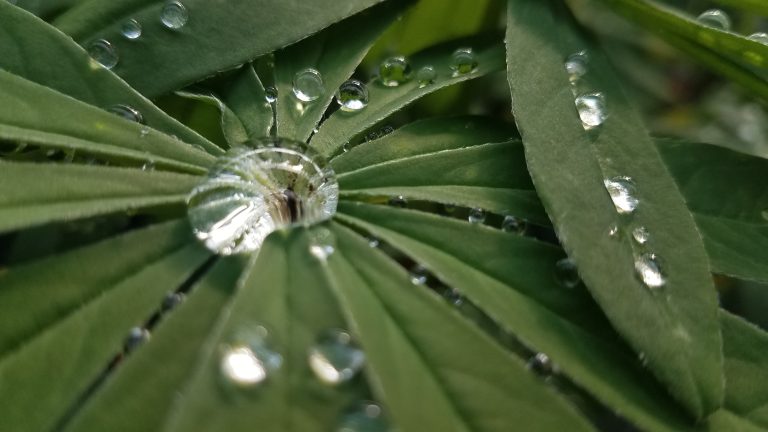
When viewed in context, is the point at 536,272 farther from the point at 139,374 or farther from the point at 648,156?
the point at 139,374

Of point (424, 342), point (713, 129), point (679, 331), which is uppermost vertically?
point (424, 342)

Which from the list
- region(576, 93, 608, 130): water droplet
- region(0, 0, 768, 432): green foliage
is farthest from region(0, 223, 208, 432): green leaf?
region(576, 93, 608, 130): water droplet

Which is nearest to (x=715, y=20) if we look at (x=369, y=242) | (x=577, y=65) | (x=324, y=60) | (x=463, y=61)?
(x=577, y=65)

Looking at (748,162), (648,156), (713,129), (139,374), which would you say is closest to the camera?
(139,374)

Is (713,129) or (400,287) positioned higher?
(400,287)

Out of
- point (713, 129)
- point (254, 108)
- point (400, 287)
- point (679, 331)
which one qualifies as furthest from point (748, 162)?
point (713, 129)

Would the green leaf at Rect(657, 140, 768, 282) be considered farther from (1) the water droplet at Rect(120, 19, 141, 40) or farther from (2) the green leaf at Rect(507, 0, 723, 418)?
(1) the water droplet at Rect(120, 19, 141, 40)

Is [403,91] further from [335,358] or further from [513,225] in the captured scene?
[335,358]
